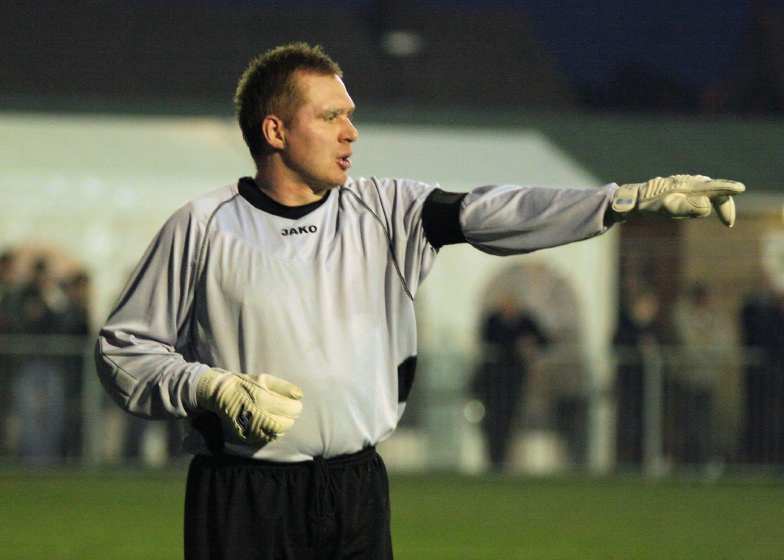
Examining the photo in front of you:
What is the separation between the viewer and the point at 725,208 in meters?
3.51

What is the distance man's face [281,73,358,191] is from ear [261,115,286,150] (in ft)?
0.06

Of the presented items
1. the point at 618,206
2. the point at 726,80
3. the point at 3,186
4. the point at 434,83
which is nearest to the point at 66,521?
the point at 3,186

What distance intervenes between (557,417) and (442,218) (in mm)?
10535

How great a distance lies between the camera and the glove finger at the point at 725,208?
3.48 metres

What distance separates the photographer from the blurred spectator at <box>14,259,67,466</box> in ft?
44.3

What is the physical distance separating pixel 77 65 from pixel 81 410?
23.9 feet

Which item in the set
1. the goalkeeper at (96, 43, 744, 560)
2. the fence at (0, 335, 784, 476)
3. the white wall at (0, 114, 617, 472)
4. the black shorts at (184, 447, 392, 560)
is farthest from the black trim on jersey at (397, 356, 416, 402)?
the white wall at (0, 114, 617, 472)

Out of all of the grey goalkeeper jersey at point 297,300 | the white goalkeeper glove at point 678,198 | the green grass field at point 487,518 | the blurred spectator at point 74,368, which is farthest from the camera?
the blurred spectator at point 74,368

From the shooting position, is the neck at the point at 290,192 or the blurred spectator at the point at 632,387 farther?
the blurred spectator at the point at 632,387

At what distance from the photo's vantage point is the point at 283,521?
3.75 metres

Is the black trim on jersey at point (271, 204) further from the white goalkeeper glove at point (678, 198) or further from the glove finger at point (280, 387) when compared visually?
the white goalkeeper glove at point (678, 198)

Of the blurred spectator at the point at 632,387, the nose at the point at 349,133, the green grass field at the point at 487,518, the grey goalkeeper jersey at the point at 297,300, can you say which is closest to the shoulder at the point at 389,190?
the grey goalkeeper jersey at the point at 297,300

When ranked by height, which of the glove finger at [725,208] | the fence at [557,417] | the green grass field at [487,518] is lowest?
the green grass field at [487,518]

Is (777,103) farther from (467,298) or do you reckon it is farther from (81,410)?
(81,410)
